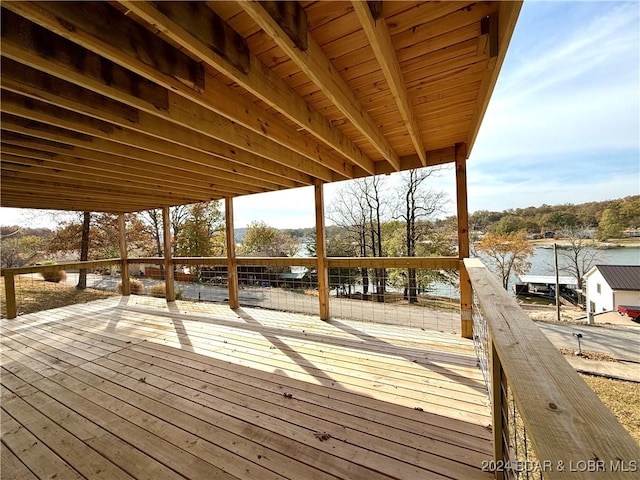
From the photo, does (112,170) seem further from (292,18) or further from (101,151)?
(292,18)

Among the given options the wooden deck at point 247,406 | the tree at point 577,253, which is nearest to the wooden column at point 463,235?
the wooden deck at point 247,406

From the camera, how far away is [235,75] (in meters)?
1.22

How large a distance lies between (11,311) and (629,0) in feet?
31.7

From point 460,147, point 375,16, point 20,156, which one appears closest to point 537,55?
point 460,147

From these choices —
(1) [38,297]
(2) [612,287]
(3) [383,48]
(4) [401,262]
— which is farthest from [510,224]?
(1) [38,297]

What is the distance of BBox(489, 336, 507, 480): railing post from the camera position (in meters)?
1.05

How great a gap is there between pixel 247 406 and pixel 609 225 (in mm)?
12328

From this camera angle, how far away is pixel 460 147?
2.73 meters

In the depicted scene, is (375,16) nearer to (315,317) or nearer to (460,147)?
(460,147)

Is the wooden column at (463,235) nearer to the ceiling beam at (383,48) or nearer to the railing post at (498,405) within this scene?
the ceiling beam at (383,48)

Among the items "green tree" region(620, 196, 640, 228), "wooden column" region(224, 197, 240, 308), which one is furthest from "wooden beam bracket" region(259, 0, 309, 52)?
"green tree" region(620, 196, 640, 228)

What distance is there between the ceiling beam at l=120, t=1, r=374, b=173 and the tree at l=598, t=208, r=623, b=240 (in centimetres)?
1110

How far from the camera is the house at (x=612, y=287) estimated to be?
977cm

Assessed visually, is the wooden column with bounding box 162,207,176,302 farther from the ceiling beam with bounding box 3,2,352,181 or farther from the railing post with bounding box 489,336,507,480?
the railing post with bounding box 489,336,507,480
